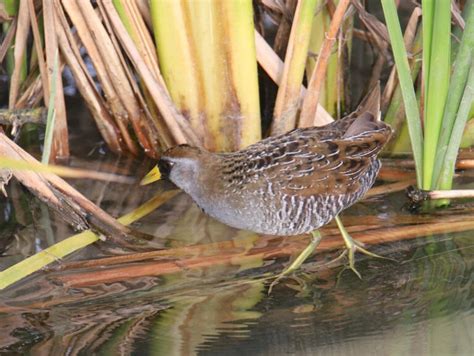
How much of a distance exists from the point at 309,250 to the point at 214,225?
1.70 feet

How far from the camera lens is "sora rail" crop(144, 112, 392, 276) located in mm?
3383

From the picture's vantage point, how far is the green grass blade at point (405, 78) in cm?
Answer: 339

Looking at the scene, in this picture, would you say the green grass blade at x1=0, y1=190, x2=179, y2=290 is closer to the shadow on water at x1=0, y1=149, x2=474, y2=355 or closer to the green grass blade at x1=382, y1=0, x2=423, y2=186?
the shadow on water at x1=0, y1=149, x2=474, y2=355

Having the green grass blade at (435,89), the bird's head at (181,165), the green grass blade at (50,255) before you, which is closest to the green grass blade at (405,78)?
the green grass blade at (435,89)

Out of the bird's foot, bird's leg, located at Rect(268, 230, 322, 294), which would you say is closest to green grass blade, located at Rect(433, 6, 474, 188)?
the bird's foot

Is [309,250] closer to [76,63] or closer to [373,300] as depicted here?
[373,300]

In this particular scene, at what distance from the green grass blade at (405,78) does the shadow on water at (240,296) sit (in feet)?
Answer: 0.98

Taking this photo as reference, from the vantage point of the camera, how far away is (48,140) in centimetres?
310

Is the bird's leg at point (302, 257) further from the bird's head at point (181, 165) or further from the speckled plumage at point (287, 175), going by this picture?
the bird's head at point (181, 165)

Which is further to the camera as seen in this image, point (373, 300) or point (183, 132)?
point (183, 132)

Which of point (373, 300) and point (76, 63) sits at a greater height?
point (76, 63)

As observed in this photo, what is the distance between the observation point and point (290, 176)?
338cm

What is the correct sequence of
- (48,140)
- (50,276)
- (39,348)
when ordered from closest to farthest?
(39,348)
(48,140)
(50,276)

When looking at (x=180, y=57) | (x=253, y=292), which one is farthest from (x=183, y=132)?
(x=253, y=292)
